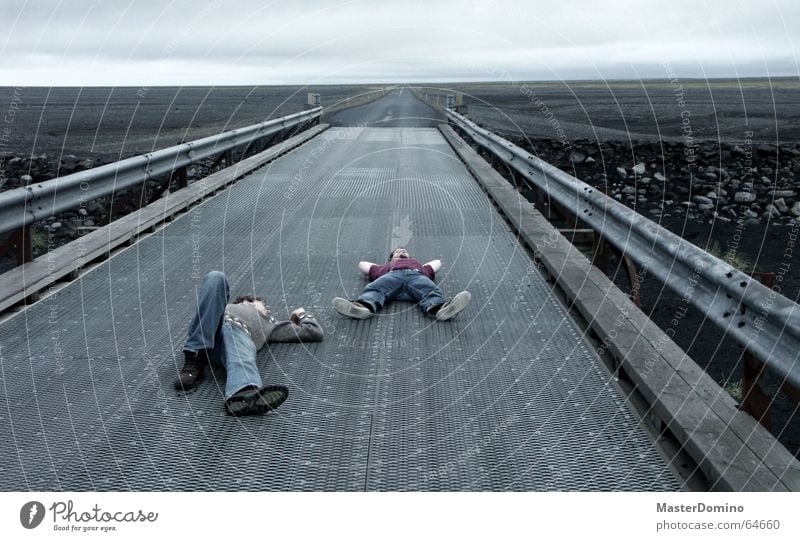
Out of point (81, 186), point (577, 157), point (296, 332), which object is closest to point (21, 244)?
point (81, 186)

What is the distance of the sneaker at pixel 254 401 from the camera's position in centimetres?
487

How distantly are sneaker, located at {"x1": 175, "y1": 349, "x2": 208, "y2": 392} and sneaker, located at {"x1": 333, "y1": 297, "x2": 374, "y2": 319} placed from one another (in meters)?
1.36

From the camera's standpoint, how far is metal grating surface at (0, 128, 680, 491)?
13.8 feet

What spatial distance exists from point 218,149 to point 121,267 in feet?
23.5

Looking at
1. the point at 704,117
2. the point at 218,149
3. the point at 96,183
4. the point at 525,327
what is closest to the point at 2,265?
the point at 218,149

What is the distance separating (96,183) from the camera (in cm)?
931

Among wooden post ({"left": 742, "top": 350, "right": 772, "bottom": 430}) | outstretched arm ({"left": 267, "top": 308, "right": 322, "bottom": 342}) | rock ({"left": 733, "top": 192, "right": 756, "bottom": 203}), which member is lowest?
rock ({"left": 733, "top": 192, "right": 756, "bottom": 203})

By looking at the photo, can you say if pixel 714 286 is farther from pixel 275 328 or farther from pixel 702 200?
pixel 702 200

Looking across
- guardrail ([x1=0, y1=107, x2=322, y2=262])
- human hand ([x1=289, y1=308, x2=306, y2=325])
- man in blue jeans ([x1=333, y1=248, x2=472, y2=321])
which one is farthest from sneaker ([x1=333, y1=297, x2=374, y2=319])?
guardrail ([x1=0, y1=107, x2=322, y2=262])

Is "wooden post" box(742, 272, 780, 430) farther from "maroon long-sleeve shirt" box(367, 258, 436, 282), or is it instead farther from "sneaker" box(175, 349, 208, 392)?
"maroon long-sleeve shirt" box(367, 258, 436, 282)

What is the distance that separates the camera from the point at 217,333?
218 inches

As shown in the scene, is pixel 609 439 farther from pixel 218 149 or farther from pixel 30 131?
pixel 30 131

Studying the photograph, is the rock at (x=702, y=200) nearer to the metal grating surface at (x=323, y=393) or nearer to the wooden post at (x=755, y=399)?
the metal grating surface at (x=323, y=393)
